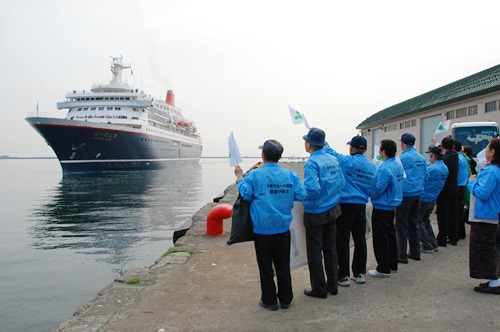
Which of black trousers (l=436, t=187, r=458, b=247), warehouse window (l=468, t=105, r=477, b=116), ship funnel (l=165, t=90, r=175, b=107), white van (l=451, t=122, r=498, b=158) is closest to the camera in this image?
black trousers (l=436, t=187, r=458, b=247)

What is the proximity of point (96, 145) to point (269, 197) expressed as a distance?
134ft

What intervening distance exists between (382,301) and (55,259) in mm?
7330

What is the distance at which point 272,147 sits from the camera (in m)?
3.83

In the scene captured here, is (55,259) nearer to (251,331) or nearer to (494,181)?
(251,331)

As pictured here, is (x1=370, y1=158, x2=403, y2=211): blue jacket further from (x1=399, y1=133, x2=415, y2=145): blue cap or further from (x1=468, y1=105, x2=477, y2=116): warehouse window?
(x1=468, y1=105, x2=477, y2=116): warehouse window

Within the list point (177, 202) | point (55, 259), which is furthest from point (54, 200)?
point (55, 259)

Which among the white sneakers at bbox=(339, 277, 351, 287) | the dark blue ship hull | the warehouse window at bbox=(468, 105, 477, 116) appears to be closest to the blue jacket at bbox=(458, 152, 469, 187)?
the white sneakers at bbox=(339, 277, 351, 287)

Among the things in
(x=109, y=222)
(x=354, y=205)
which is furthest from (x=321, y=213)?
(x=109, y=222)

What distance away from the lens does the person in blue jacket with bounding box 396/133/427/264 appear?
5.33 metres

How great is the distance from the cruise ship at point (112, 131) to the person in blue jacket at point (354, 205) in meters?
38.8

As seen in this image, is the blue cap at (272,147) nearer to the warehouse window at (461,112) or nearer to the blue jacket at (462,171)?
the blue jacket at (462,171)

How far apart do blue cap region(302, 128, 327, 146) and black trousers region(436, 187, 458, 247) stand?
10.4ft

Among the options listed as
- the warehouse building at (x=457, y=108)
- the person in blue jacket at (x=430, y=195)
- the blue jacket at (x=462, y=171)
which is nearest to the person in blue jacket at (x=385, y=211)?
the person in blue jacket at (x=430, y=195)

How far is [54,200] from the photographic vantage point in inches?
811
